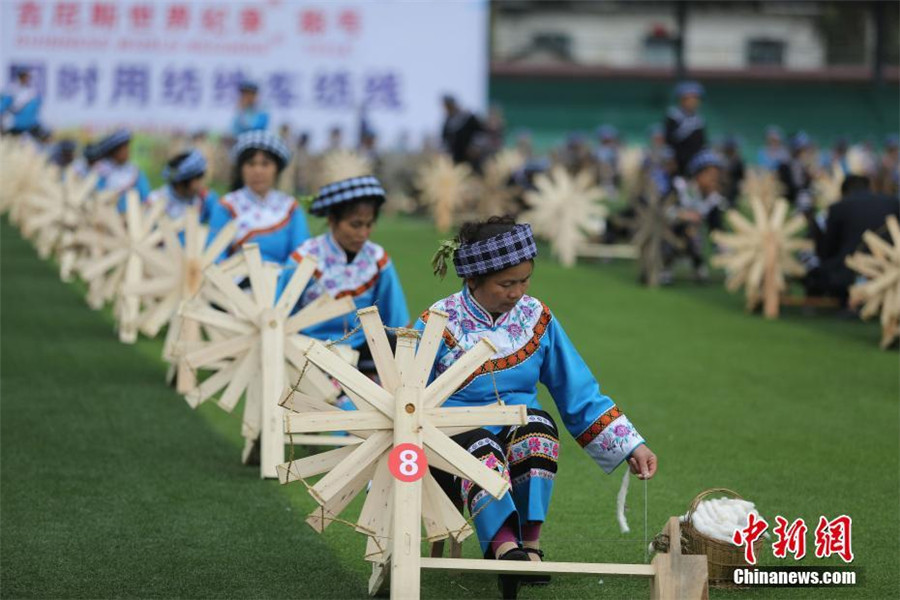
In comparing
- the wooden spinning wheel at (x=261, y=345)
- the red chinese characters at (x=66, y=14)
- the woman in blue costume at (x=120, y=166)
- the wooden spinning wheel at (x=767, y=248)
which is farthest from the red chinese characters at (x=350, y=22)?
the wooden spinning wheel at (x=261, y=345)

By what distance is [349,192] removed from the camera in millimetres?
5945

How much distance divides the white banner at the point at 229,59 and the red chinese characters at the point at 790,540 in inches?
937

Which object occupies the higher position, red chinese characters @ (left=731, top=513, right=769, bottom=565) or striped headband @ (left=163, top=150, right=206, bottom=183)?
striped headband @ (left=163, top=150, right=206, bottom=183)

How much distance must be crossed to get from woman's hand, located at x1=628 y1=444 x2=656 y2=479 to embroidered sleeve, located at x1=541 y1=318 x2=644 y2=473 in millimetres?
16

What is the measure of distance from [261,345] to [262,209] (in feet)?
7.26

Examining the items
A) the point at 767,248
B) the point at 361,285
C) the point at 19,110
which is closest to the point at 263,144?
the point at 361,285

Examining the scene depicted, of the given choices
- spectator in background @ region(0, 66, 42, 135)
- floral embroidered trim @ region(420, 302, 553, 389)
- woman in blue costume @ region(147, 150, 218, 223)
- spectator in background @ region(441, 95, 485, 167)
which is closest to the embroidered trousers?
floral embroidered trim @ region(420, 302, 553, 389)

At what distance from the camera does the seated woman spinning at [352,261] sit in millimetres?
5992

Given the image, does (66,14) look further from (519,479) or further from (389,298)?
(519,479)

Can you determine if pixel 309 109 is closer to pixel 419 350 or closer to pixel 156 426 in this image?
pixel 156 426

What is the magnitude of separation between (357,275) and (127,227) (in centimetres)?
322

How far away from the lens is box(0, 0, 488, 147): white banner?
91.7 ft

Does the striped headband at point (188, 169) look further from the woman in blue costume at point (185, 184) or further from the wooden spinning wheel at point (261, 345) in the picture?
the wooden spinning wheel at point (261, 345)

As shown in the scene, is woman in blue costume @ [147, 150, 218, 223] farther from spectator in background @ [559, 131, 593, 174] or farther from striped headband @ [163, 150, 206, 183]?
spectator in background @ [559, 131, 593, 174]
